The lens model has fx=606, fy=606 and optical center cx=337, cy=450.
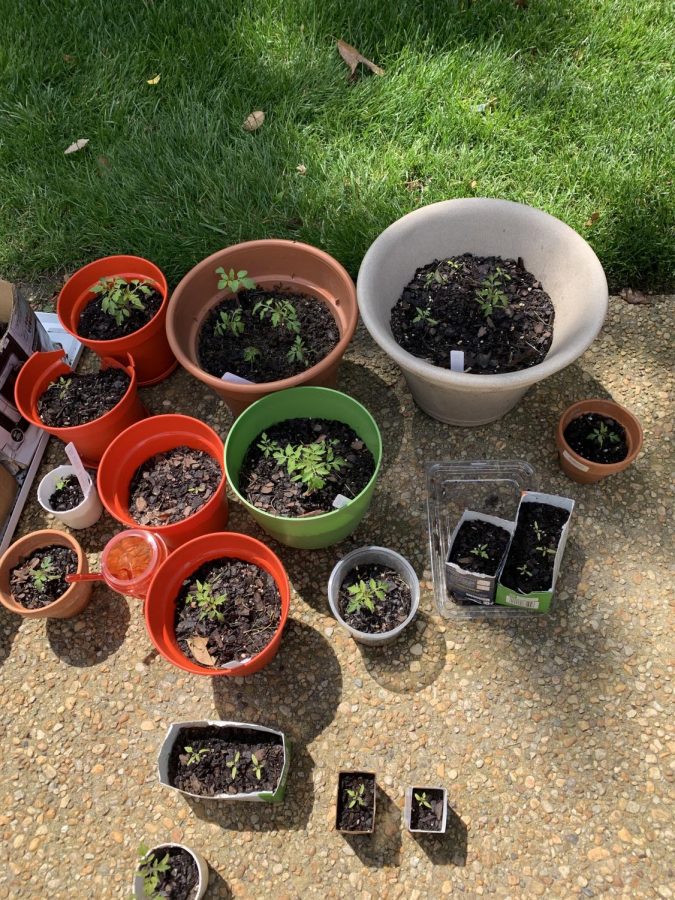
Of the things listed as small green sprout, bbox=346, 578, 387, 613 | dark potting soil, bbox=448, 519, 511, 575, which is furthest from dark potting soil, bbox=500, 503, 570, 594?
small green sprout, bbox=346, 578, 387, 613

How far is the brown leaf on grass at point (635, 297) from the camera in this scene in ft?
8.94

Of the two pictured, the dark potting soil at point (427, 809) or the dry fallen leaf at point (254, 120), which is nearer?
the dark potting soil at point (427, 809)

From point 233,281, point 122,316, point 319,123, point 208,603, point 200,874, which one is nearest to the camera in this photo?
point 200,874

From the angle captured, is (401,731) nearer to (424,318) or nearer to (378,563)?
(378,563)

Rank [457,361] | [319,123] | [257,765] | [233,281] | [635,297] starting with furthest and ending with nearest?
[319,123] < [635,297] < [233,281] < [457,361] < [257,765]

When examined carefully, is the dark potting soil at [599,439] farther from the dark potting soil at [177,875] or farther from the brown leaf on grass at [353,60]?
the brown leaf on grass at [353,60]

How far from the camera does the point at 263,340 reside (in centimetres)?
243

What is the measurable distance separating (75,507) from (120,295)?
86cm

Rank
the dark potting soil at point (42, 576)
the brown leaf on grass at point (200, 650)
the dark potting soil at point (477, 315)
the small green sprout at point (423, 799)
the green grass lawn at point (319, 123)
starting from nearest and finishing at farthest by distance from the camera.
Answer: the small green sprout at point (423, 799) < the brown leaf on grass at point (200, 650) < the dark potting soil at point (42, 576) < the dark potting soil at point (477, 315) < the green grass lawn at point (319, 123)

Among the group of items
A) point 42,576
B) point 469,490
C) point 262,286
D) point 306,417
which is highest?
point 262,286

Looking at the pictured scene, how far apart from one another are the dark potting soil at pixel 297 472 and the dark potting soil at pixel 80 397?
0.65 m

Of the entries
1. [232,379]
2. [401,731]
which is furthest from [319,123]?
[401,731]

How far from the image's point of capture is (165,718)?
6.81 ft

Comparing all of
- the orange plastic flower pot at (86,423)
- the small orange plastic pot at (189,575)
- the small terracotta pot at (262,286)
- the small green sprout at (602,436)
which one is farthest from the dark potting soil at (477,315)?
the orange plastic flower pot at (86,423)
